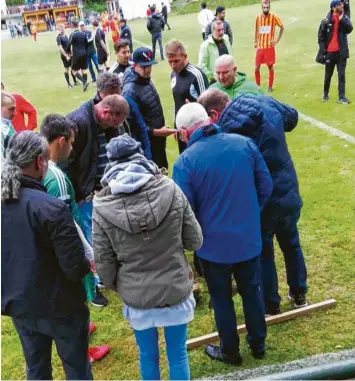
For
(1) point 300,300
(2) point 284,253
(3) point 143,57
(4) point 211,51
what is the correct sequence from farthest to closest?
(4) point 211,51 < (3) point 143,57 < (1) point 300,300 < (2) point 284,253

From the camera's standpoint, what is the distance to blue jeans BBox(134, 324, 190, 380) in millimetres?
3148

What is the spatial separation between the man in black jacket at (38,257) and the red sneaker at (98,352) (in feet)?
3.38

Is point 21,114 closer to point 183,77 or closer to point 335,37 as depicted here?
point 183,77

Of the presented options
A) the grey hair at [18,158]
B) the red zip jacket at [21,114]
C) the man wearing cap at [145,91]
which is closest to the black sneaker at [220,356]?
the grey hair at [18,158]

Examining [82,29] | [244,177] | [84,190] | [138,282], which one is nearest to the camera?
[138,282]

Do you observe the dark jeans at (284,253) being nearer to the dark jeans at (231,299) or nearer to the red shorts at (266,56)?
the dark jeans at (231,299)

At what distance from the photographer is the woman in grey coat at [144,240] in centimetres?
271

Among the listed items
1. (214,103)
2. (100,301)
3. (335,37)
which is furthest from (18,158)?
(335,37)

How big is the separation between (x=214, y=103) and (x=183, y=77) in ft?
6.83

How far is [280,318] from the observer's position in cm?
420

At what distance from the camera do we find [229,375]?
372 cm

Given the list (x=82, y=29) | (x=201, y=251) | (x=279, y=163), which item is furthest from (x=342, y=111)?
(x=82, y=29)

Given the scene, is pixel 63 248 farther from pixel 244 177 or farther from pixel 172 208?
pixel 244 177

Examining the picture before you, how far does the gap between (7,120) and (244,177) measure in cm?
236
